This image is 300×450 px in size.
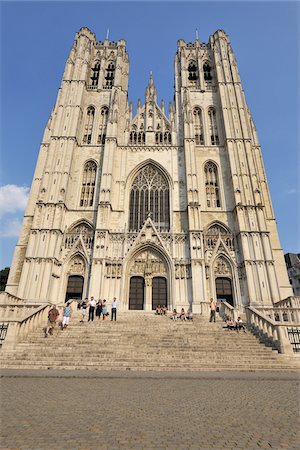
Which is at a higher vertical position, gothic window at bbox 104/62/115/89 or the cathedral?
gothic window at bbox 104/62/115/89

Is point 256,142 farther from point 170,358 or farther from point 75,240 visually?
point 170,358

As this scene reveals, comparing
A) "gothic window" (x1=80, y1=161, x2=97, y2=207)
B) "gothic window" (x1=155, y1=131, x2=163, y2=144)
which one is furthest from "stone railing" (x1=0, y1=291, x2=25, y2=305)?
"gothic window" (x1=155, y1=131, x2=163, y2=144)

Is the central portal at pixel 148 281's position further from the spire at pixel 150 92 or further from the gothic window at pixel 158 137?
the spire at pixel 150 92

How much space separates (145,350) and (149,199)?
15.3 meters

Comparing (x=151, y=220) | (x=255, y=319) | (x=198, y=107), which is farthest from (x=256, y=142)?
(x=255, y=319)

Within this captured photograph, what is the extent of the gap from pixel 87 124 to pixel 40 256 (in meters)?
15.3

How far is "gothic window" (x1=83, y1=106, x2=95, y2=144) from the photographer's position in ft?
86.0

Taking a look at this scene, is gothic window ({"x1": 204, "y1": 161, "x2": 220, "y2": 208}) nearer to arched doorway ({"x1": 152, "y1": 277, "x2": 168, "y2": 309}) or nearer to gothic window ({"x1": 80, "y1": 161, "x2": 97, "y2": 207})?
arched doorway ({"x1": 152, "y1": 277, "x2": 168, "y2": 309})

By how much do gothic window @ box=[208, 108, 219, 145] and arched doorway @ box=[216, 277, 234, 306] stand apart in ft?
44.6

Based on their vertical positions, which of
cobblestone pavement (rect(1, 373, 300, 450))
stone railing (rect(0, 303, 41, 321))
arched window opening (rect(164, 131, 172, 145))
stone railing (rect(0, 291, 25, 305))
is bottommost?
cobblestone pavement (rect(1, 373, 300, 450))

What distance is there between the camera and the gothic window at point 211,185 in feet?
74.7

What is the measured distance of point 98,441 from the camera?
3.04 metres

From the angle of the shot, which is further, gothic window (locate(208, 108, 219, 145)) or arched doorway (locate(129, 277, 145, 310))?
gothic window (locate(208, 108, 219, 145))

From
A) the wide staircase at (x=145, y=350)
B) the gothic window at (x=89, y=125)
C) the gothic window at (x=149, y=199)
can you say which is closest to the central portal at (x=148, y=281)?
the gothic window at (x=149, y=199)
